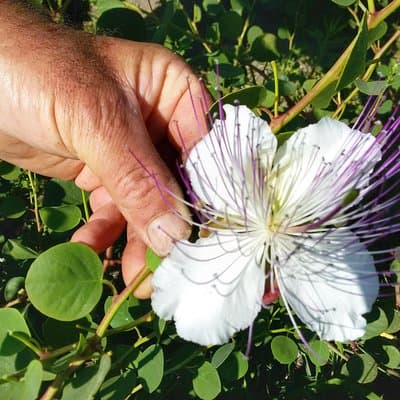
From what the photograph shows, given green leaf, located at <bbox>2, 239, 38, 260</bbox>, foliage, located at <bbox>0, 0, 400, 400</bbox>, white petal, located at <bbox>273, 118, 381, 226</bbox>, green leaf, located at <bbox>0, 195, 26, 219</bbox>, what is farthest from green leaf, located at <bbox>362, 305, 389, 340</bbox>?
green leaf, located at <bbox>0, 195, 26, 219</bbox>

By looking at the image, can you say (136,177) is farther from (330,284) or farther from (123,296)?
(330,284)

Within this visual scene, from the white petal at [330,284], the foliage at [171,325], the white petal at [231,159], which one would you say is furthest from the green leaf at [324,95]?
the white petal at [330,284]

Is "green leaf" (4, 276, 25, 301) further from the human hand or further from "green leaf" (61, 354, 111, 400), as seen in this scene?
"green leaf" (61, 354, 111, 400)

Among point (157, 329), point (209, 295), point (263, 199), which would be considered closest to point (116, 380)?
point (157, 329)

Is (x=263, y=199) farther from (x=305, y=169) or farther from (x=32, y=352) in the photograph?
(x=32, y=352)

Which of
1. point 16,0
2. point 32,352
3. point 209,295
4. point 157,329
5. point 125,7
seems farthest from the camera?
point 125,7

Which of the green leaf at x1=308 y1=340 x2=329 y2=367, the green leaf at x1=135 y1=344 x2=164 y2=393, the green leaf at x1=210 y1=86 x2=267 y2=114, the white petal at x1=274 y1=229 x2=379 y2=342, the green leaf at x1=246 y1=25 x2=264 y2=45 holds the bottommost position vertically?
the green leaf at x1=135 y1=344 x2=164 y2=393
